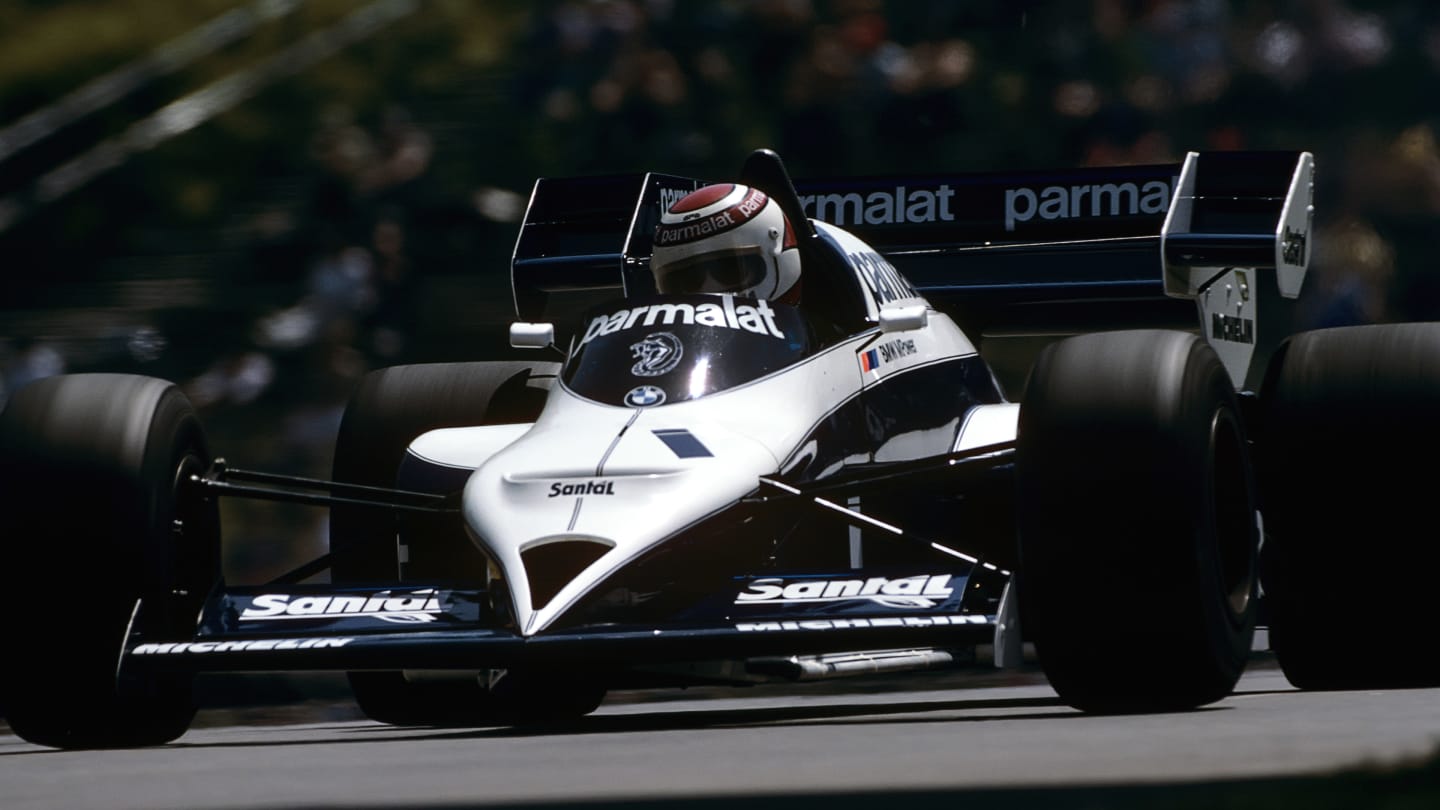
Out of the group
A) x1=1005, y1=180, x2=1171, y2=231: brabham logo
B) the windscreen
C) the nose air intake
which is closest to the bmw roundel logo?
the windscreen

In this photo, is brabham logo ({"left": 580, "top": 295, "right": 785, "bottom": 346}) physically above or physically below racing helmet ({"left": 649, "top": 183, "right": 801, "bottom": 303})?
below

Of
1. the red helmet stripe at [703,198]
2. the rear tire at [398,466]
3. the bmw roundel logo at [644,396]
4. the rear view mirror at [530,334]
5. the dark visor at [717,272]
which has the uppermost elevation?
the red helmet stripe at [703,198]

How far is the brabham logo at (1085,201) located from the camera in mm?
8289

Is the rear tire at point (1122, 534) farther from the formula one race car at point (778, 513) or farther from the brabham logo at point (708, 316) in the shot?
the brabham logo at point (708, 316)

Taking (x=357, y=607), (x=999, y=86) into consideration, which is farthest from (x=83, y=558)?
(x=999, y=86)

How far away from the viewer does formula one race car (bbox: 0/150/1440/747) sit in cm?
509

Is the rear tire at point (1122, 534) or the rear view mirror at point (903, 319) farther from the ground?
the rear view mirror at point (903, 319)

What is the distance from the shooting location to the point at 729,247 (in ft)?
21.6

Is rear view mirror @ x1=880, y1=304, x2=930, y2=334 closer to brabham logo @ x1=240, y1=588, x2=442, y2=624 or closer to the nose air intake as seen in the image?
the nose air intake

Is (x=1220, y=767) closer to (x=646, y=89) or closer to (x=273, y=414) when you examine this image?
(x=273, y=414)

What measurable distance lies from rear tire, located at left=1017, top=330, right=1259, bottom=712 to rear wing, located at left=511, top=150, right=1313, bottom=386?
7.64 feet

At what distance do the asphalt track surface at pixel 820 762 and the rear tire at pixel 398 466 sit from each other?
73 centimetres

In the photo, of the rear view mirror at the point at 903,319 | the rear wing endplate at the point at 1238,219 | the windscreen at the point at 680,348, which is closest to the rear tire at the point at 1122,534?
the rear view mirror at the point at 903,319

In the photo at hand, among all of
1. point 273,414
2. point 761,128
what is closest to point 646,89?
point 761,128
